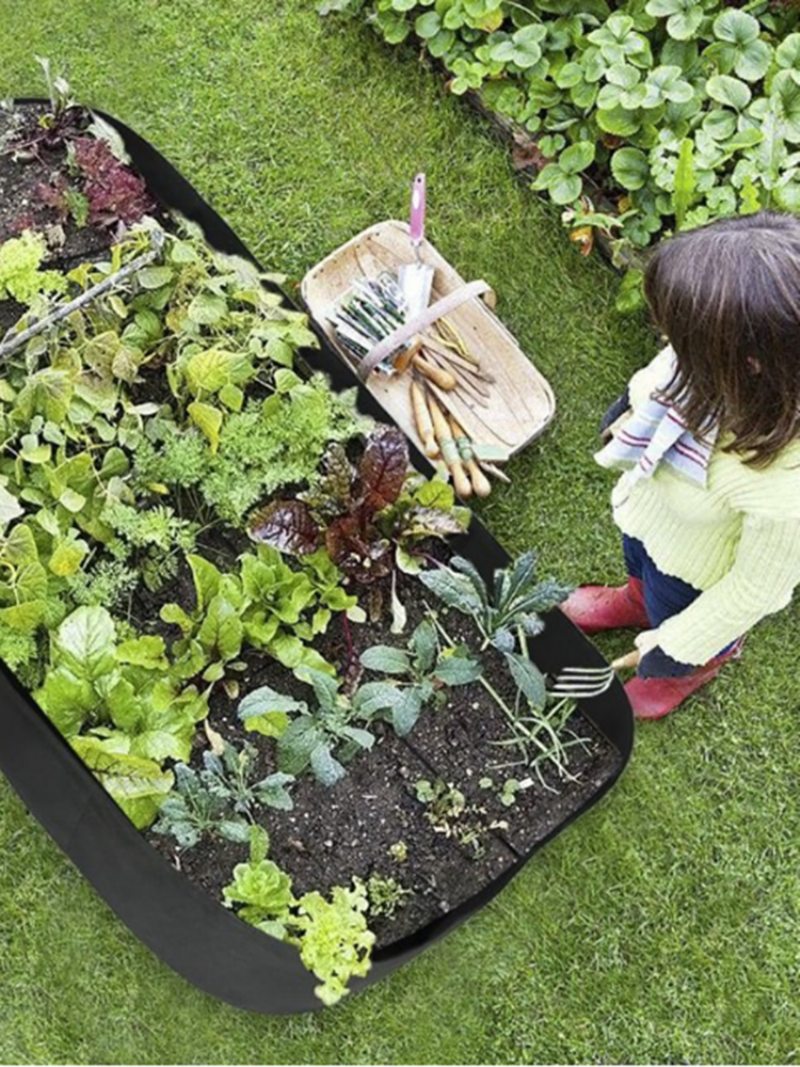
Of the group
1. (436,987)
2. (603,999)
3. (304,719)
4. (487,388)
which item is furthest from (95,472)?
(603,999)

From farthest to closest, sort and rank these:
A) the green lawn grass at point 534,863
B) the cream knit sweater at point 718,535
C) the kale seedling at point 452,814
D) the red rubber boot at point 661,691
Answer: the red rubber boot at point 661,691 → the green lawn grass at point 534,863 → the kale seedling at point 452,814 → the cream knit sweater at point 718,535

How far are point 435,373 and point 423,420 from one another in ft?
0.42

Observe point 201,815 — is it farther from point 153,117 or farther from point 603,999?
point 153,117

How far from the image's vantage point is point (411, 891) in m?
2.54

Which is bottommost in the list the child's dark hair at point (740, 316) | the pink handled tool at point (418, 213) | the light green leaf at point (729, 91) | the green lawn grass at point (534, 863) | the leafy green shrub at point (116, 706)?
the green lawn grass at point (534, 863)

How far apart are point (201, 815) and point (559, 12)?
7.29ft

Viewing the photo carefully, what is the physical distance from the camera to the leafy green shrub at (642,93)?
3053 mm

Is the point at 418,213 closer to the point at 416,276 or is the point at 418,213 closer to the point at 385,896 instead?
→ the point at 416,276

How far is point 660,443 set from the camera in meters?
2.06

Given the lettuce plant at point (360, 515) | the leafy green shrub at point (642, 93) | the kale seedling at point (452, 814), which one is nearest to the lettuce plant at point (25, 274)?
the lettuce plant at point (360, 515)

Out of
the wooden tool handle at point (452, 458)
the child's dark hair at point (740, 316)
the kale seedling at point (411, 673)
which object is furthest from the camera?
the wooden tool handle at point (452, 458)

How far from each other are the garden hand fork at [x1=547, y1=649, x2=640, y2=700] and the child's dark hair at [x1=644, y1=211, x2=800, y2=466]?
82 centimetres

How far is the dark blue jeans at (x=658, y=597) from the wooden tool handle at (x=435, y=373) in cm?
64

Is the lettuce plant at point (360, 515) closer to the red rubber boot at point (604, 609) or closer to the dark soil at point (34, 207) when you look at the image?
the red rubber boot at point (604, 609)
